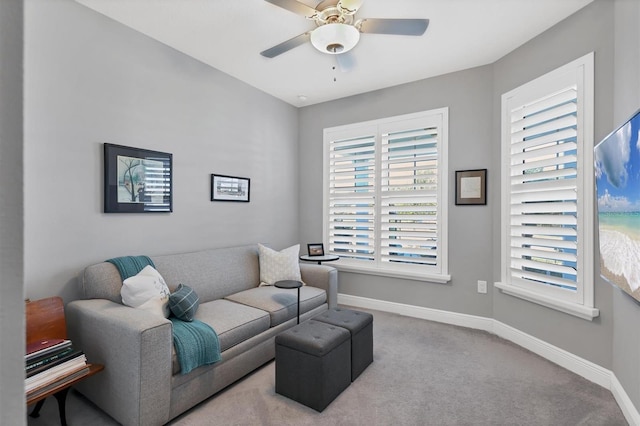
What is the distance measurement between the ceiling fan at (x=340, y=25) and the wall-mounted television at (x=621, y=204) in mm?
1353

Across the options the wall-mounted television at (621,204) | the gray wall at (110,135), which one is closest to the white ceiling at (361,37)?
the gray wall at (110,135)

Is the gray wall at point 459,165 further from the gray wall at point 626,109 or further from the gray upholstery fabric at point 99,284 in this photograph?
the gray upholstery fabric at point 99,284

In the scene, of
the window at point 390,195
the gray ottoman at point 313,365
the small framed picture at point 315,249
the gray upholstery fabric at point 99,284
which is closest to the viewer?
the gray ottoman at point 313,365

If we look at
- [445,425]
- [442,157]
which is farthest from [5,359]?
[442,157]

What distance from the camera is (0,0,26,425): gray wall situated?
323 millimetres

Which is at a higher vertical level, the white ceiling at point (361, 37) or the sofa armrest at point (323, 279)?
the white ceiling at point (361, 37)

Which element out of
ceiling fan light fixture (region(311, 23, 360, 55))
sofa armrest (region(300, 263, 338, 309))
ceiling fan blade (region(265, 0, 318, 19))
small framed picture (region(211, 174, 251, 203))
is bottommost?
sofa armrest (region(300, 263, 338, 309))

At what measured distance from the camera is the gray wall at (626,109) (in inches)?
75.9

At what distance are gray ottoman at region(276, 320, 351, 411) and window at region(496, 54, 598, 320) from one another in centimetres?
189

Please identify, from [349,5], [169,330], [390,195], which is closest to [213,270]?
[169,330]

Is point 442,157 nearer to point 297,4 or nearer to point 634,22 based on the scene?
point 634,22

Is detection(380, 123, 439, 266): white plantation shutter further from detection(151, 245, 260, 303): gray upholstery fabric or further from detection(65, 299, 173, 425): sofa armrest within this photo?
detection(65, 299, 173, 425): sofa armrest

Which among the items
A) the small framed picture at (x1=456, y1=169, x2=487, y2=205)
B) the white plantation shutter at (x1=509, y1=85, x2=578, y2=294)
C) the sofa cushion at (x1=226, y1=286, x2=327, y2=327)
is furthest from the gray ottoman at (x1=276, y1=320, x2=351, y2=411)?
the small framed picture at (x1=456, y1=169, x2=487, y2=205)

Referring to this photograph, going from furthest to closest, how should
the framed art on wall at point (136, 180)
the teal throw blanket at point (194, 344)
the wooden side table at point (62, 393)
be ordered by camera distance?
the framed art on wall at point (136, 180) → the teal throw blanket at point (194, 344) → the wooden side table at point (62, 393)
